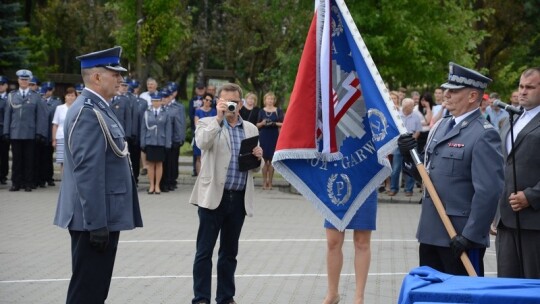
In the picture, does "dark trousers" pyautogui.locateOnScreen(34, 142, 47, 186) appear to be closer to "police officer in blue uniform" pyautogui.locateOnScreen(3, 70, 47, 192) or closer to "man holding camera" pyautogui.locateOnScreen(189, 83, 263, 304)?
"police officer in blue uniform" pyautogui.locateOnScreen(3, 70, 47, 192)

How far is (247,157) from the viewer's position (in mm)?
9750

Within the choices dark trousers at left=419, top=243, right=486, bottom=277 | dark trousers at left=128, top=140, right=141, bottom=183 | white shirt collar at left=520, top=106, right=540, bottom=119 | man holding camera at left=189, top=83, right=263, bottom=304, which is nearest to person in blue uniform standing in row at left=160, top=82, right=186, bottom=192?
dark trousers at left=128, top=140, right=141, bottom=183

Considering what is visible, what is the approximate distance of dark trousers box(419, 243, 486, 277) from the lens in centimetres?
794

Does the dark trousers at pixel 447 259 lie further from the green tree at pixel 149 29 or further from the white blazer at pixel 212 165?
the green tree at pixel 149 29

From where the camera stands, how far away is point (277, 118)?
72.8ft

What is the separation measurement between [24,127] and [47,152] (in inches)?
43.7

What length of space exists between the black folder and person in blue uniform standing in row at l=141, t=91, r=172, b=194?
1163 cm

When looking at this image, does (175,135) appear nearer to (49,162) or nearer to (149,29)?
(49,162)

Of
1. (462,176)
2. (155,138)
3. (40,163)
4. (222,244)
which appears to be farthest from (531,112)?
(40,163)

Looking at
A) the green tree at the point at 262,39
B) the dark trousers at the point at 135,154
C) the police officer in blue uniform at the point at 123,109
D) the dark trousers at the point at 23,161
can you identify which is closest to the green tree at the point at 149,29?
the green tree at the point at 262,39

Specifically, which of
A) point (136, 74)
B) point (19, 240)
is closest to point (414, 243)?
point (19, 240)

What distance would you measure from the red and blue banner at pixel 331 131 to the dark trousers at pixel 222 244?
0.71 metres

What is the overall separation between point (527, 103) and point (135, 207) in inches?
122

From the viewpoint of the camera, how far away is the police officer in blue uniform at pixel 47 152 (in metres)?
21.8
